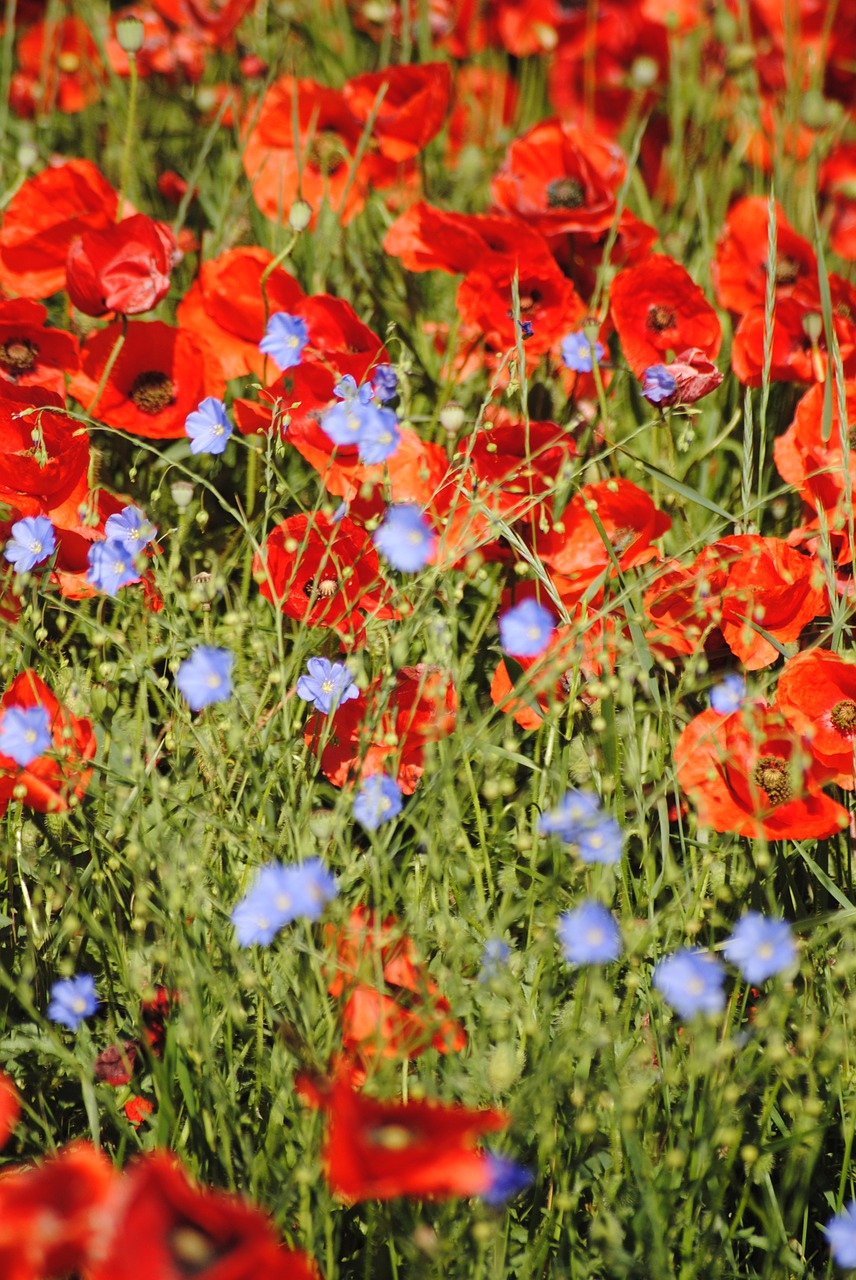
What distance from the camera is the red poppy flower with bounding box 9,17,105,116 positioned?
2.29m

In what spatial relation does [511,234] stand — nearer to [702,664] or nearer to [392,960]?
[702,664]

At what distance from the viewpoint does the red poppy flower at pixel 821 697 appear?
128 centimetres

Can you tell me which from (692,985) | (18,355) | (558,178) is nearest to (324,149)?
(558,178)

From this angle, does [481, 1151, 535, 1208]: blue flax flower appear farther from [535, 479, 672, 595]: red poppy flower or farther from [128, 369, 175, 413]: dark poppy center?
[128, 369, 175, 413]: dark poppy center

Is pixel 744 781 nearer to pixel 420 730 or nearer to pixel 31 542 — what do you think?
pixel 420 730

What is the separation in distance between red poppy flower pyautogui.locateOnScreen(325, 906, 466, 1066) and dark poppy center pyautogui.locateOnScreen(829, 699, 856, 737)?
56cm

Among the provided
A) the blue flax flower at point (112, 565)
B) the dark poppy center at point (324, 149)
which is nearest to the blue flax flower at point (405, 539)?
the blue flax flower at point (112, 565)

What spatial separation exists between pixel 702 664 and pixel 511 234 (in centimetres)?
67

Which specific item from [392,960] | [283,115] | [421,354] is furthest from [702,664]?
[283,115]

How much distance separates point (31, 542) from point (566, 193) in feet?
3.13

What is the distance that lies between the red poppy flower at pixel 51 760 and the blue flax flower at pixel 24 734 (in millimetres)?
50

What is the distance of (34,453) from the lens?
1.35m

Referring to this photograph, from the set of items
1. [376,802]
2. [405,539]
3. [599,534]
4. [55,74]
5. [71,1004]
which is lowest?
[71,1004]

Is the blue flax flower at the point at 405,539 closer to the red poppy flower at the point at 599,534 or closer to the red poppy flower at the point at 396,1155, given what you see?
the red poppy flower at the point at 599,534
